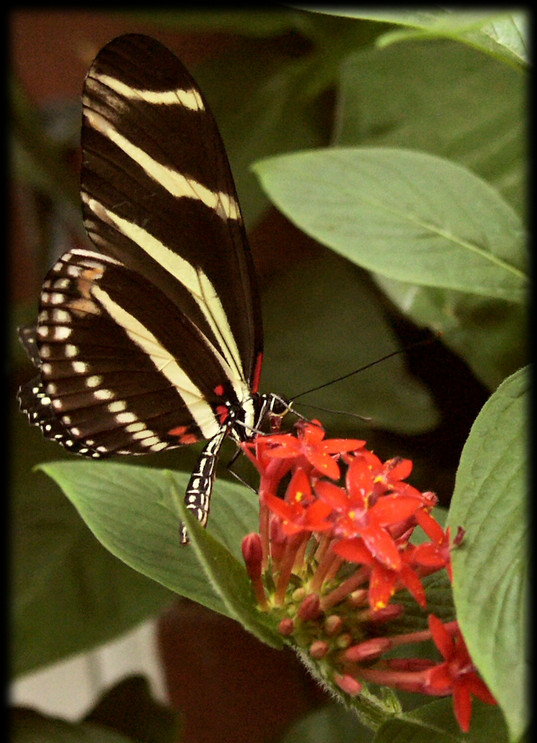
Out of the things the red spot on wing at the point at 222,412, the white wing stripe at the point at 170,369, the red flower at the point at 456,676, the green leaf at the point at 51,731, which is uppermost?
the white wing stripe at the point at 170,369

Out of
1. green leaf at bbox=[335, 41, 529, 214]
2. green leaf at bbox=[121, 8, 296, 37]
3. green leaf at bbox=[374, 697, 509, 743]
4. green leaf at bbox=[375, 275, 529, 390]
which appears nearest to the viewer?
green leaf at bbox=[374, 697, 509, 743]

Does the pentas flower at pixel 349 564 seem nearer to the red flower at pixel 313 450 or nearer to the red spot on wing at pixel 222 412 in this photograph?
the red flower at pixel 313 450

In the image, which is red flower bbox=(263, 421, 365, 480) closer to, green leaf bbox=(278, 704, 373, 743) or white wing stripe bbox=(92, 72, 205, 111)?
white wing stripe bbox=(92, 72, 205, 111)

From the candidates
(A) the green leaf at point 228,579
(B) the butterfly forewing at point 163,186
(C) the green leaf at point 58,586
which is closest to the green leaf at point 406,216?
(B) the butterfly forewing at point 163,186

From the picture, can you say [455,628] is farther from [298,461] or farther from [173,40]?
[173,40]

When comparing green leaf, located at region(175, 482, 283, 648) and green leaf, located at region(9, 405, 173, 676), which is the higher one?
green leaf, located at region(175, 482, 283, 648)

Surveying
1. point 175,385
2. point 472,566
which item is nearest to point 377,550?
point 472,566

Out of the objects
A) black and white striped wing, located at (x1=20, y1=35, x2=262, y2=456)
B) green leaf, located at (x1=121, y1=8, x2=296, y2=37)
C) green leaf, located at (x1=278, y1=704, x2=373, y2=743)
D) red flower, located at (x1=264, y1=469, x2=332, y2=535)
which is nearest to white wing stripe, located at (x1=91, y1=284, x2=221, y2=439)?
black and white striped wing, located at (x1=20, y1=35, x2=262, y2=456)
